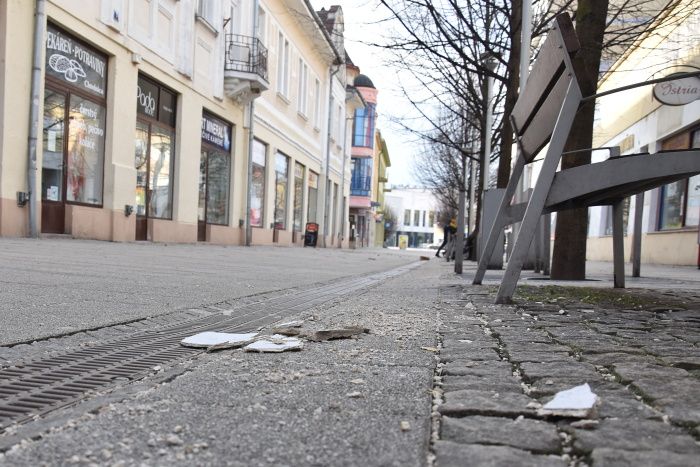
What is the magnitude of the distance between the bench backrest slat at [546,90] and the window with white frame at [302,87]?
21.5 m

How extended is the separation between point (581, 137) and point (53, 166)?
28.5 feet

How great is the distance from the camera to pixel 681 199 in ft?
48.4

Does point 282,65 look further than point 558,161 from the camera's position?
Yes

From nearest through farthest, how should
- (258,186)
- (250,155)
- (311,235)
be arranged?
(250,155) → (258,186) → (311,235)

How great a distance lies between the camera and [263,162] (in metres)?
21.8

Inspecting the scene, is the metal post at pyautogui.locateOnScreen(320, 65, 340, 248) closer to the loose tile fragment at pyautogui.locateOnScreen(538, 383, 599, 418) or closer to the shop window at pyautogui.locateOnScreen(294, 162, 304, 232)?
the shop window at pyautogui.locateOnScreen(294, 162, 304, 232)

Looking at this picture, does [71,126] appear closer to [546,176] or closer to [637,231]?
[637,231]

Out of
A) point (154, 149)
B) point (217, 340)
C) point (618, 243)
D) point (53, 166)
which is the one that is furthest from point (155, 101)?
point (217, 340)

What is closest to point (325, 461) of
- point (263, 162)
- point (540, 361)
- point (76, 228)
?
point (540, 361)

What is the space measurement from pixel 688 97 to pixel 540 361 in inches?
389

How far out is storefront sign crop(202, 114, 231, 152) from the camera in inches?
669

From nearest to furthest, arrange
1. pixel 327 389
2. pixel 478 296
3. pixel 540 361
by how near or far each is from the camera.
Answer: pixel 327 389 < pixel 540 361 < pixel 478 296

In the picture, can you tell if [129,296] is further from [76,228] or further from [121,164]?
[121,164]

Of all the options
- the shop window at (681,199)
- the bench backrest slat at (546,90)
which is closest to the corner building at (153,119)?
the bench backrest slat at (546,90)
